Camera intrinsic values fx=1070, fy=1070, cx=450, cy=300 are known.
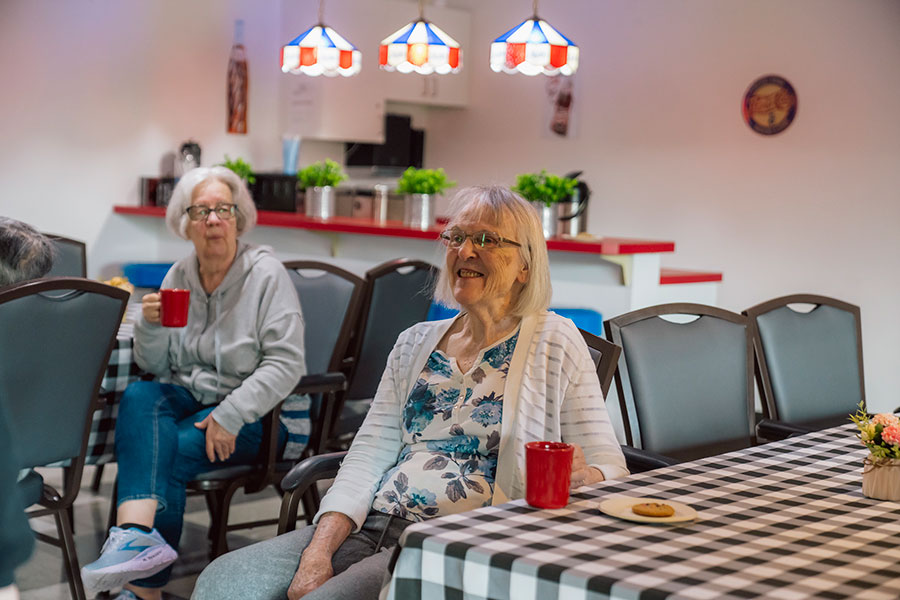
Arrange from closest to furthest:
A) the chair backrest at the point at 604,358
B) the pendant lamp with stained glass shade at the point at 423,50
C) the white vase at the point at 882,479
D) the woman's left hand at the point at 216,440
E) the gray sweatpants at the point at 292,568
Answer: the white vase at the point at 882,479 → the gray sweatpants at the point at 292,568 → the chair backrest at the point at 604,358 → the woman's left hand at the point at 216,440 → the pendant lamp with stained glass shade at the point at 423,50

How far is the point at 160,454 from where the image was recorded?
2756 millimetres

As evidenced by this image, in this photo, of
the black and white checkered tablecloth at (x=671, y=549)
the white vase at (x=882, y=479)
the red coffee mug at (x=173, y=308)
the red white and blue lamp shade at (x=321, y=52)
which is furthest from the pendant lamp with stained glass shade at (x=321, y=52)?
the white vase at (x=882, y=479)

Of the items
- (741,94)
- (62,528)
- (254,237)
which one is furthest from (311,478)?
(741,94)

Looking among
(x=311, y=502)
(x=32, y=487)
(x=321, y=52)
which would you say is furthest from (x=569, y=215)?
(x=32, y=487)

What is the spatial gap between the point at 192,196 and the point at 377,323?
71cm

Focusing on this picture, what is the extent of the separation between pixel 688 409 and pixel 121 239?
15.6ft

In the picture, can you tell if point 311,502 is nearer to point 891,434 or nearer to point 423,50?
point 891,434

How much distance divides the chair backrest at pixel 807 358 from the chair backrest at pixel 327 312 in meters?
1.21

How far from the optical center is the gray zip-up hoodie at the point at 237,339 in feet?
9.64

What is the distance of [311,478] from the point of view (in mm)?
2156

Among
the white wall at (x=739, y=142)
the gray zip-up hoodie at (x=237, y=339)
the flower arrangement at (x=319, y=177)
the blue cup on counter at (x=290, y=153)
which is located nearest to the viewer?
the gray zip-up hoodie at (x=237, y=339)

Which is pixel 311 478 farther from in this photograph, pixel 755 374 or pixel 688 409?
pixel 755 374

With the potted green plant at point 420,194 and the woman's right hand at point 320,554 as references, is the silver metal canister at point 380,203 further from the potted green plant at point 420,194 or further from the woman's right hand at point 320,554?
the woman's right hand at point 320,554

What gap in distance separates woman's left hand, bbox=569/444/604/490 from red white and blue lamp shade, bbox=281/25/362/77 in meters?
3.35
